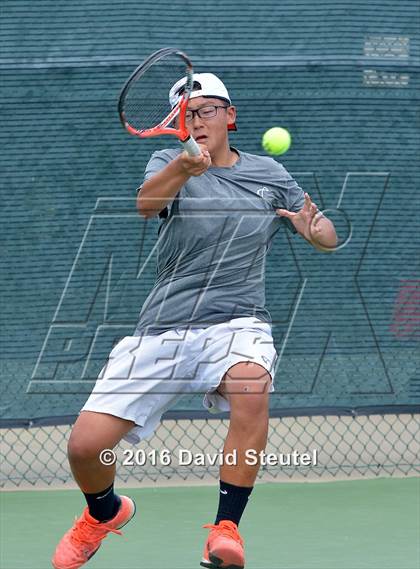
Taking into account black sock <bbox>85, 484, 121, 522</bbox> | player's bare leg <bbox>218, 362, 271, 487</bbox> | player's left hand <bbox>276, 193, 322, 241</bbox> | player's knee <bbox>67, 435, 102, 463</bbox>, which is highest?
player's left hand <bbox>276, 193, 322, 241</bbox>

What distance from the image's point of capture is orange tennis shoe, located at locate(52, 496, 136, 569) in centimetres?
438

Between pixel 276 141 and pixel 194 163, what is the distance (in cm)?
239

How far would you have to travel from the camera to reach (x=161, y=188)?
4141 millimetres

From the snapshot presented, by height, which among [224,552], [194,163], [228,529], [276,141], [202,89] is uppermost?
[276,141]

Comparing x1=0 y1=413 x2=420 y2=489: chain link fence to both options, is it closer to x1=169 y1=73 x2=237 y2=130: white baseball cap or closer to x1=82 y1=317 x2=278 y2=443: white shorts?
x1=82 y1=317 x2=278 y2=443: white shorts

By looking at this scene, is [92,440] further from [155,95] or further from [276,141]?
[276,141]

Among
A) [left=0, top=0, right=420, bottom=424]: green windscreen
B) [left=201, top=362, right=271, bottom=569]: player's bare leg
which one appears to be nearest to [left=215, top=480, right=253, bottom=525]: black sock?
[left=201, top=362, right=271, bottom=569]: player's bare leg

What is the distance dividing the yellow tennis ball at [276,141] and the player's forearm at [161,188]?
219 cm

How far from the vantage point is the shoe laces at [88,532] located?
174 inches

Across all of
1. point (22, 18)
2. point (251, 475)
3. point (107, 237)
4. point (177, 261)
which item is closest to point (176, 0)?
point (22, 18)

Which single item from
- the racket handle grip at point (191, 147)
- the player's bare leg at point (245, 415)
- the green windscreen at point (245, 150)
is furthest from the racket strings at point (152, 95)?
the green windscreen at point (245, 150)

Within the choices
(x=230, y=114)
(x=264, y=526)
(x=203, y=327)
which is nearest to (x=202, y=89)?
(x=230, y=114)

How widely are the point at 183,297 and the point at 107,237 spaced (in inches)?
92.3

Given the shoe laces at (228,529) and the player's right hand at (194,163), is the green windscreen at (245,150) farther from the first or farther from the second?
the player's right hand at (194,163)
